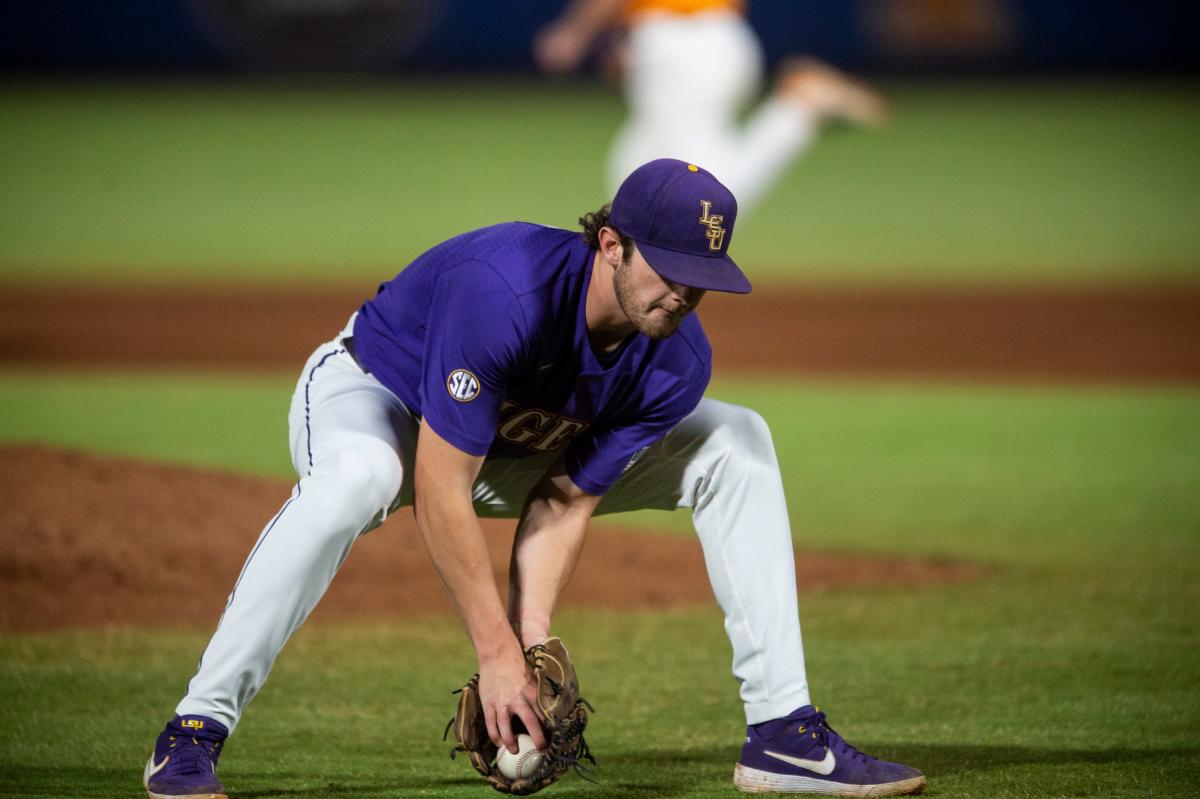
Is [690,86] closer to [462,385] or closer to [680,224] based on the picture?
[680,224]

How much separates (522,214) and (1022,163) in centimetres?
794

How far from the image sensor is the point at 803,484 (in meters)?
7.30

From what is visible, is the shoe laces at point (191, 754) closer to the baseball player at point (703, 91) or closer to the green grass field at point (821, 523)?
the green grass field at point (821, 523)

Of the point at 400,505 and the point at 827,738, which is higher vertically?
the point at 400,505

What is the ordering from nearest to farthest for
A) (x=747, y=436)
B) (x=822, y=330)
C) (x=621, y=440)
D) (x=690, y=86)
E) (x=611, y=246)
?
(x=611, y=246) → (x=621, y=440) → (x=747, y=436) → (x=690, y=86) → (x=822, y=330)

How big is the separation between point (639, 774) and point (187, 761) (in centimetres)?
109

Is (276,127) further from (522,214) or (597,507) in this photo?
(597,507)

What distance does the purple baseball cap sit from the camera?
328 cm

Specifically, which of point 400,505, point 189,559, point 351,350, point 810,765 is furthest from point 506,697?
point 189,559

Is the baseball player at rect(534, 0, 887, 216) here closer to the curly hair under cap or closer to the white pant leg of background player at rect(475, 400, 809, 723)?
the white pant leg of background player at rect(475, 400, 809, 723)

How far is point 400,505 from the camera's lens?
3.66 m

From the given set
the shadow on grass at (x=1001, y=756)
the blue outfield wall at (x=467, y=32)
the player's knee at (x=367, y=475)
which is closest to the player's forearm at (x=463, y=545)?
the player's knee at (x=367, y=475)

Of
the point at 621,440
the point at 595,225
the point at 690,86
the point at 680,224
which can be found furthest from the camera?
the point at 690,86

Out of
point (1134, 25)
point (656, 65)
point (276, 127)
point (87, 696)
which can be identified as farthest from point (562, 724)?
point (1134, 25)
